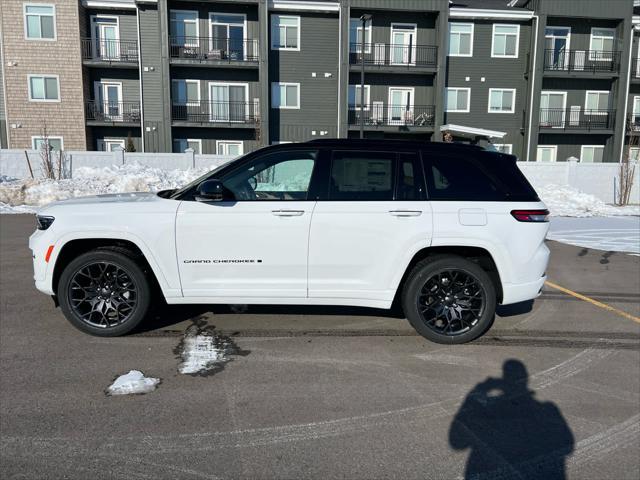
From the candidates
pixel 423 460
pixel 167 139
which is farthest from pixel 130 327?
pixel 167 139

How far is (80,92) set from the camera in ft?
87.1

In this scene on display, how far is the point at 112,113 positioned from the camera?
27.4 m

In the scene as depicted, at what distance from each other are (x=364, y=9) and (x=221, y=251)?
25.3 metres

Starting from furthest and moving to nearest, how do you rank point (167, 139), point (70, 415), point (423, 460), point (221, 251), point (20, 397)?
point (167, 139) → point (221, 251) → point (20, 397) → point (70, 415) → point (423, 460)

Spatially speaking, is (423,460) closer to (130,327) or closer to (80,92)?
(130,327)

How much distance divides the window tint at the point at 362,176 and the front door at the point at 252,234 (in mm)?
256

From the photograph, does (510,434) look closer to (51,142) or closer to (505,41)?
(51,142)

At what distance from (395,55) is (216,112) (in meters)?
10.2

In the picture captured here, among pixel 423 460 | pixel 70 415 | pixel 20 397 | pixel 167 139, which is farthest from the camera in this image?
pixel 167 139

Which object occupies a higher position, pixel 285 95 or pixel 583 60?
pixel 583 60

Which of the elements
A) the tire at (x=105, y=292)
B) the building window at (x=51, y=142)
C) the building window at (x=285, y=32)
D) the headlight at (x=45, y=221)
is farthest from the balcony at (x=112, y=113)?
the tire at (x=105, y=292)

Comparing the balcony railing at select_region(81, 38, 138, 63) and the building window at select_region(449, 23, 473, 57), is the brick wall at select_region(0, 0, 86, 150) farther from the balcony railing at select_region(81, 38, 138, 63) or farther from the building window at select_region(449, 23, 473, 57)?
the building window at select_region(449, 23, 473, 57)

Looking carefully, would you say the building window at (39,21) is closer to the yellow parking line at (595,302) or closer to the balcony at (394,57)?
the balcony at (394,57)

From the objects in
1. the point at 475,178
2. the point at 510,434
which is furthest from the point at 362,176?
the point at 510,434
